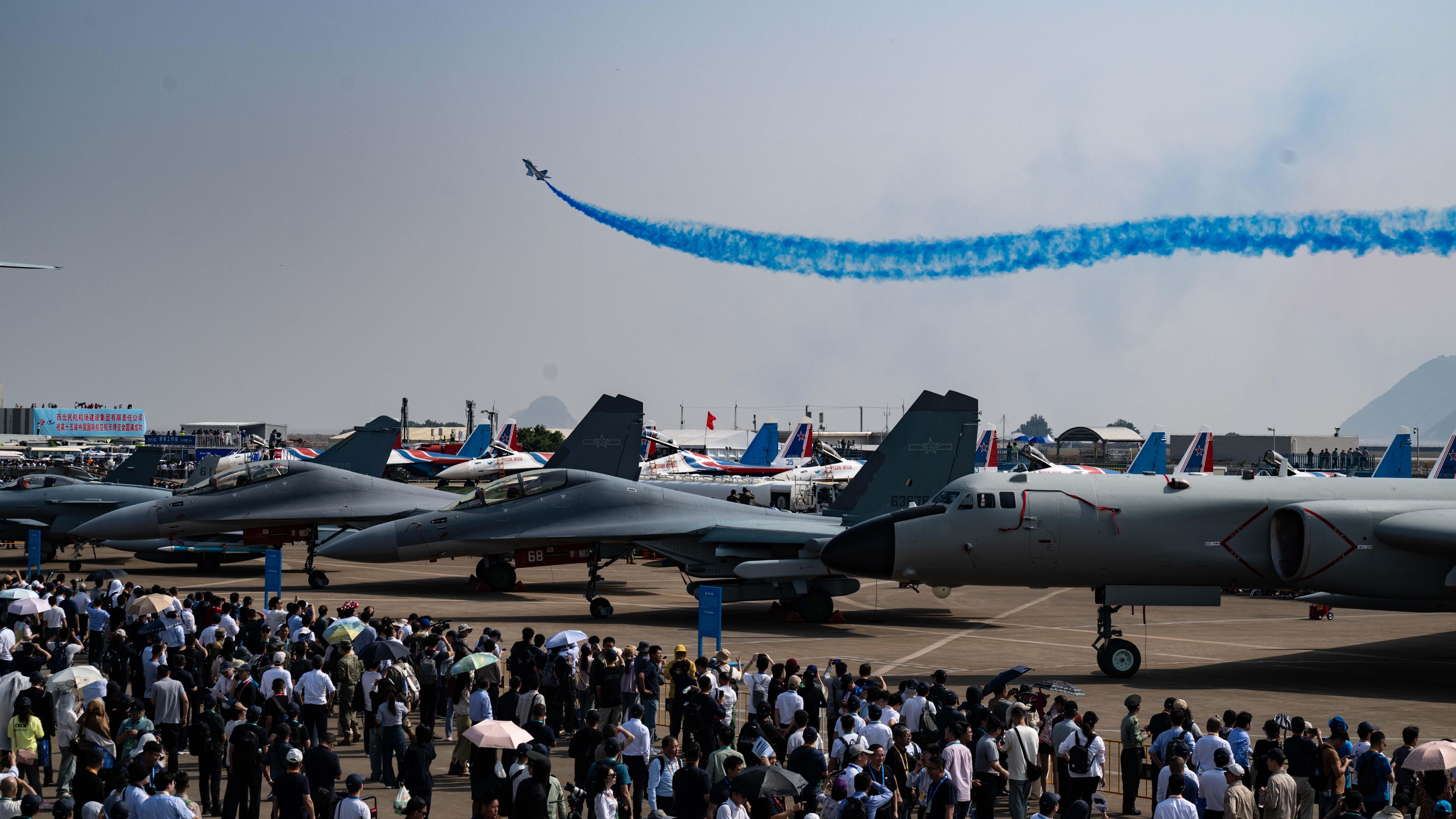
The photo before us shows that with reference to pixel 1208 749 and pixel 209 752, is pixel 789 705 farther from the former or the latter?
pixel 209 752

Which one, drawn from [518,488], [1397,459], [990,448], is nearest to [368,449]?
[518,488]

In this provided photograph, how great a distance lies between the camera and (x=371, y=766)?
12.3 meters

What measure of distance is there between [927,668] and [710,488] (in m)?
26.3

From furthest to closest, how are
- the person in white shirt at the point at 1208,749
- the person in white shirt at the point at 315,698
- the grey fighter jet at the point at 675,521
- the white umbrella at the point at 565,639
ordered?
the grey fighter jet at the point at 675,521 < the white umbrella at the point at 565,639 < the person in white shirt at the point at 315,698 < the person in white shirt at the point at 1208,749

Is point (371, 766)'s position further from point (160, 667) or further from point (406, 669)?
point (160, 667)

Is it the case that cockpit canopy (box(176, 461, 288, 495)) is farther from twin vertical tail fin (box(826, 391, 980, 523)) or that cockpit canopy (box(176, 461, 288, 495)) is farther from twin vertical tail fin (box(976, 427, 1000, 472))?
twin vertical tail fin (box(976, 427, 1000, 472))

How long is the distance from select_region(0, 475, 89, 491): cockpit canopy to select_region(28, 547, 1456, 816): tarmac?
7.77ft

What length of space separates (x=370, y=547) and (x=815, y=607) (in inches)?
410

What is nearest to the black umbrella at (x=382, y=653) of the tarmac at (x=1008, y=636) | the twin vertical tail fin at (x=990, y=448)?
the tarmac at (x=1008, y=636)

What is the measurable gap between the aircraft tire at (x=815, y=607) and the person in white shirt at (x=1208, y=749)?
13537mm

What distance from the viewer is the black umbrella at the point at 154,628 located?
15844mm

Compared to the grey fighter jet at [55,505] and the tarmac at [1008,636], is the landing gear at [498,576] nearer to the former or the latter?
the tarmac at [1008,636]

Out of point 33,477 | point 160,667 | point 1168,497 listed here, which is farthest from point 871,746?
point 33,477

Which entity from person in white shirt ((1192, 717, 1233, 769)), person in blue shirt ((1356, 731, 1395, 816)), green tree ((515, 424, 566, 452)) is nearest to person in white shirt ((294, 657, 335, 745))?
person in white shirt ((1192, 717, 1233, 769))
